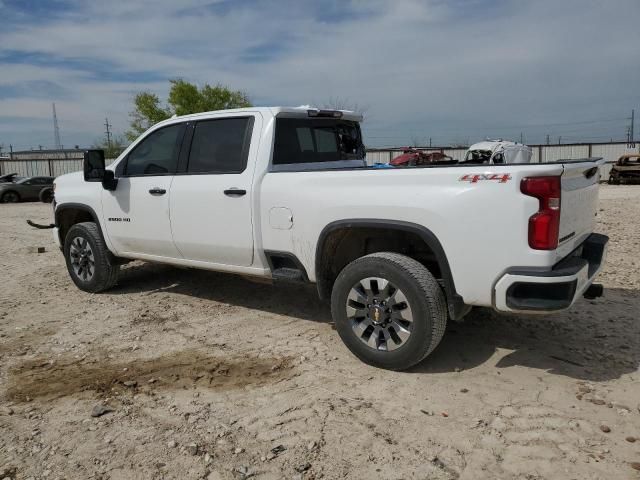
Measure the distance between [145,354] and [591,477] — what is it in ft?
10.9

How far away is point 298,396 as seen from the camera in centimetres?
355

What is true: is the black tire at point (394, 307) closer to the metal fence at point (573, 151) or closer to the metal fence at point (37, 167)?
the metal fence at point (573, 151)

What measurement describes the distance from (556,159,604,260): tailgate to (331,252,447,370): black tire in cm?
87

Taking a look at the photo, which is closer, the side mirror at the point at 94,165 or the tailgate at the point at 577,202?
the tailgate at the point at 577,202

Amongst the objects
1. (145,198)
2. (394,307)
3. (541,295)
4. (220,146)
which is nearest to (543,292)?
(541,295)

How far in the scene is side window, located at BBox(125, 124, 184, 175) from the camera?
17.0 ft

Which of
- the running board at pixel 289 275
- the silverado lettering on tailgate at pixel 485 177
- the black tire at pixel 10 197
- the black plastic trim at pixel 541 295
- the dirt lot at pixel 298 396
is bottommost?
A: the dirt lot at pixel 298 396

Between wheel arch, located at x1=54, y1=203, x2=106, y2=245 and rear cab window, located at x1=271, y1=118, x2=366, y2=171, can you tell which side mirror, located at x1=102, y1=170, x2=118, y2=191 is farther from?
rear cab window, located at x1=271, y1=118, x2=366, y2=171

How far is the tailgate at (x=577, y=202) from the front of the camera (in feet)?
11.0

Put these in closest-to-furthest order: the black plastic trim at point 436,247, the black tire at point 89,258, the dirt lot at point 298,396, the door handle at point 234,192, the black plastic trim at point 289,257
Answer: the dirt lot at point 298,396 < the black plastic trim at point 436,247 < the black plastic trim at point 289,257 < the door handle at point 234,192 < the black tire at point 89,258

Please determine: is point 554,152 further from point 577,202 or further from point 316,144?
point 577,202

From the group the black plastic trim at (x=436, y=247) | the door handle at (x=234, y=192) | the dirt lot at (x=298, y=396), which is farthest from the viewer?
the door handle at (x=234, y=192)

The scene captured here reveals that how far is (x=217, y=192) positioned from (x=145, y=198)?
3.48 ft

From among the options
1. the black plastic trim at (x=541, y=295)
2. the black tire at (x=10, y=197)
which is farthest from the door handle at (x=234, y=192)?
the black tire at (x=10, y=197)
